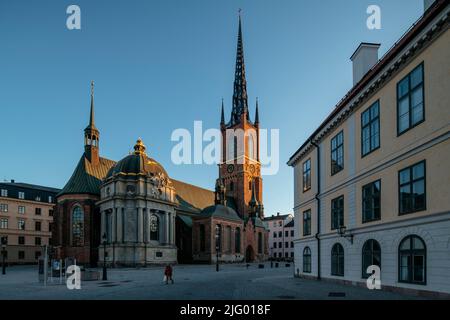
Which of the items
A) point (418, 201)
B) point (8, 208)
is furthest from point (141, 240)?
point (418, 201)

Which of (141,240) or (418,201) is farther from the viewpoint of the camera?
(141,240)

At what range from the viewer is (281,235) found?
388 feet

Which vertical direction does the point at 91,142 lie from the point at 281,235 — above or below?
above

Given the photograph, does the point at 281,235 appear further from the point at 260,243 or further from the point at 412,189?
the point at 412,189

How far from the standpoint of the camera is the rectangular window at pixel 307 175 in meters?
30.0

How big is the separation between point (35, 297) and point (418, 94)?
1877 centimetres

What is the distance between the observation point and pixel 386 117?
1833 cm

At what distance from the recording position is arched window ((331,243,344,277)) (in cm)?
2294

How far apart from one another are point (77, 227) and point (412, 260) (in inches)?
2240

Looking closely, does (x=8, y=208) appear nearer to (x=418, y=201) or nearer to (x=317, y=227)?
(x=317, y=227)

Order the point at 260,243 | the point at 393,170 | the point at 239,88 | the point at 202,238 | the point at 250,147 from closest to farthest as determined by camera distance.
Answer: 1. the point at 393,170
2. the point at 202,238
3. the point at 260,243
4. the point at 250,147
5. the point at 239,88

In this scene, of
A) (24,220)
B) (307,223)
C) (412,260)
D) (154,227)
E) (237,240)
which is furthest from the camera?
(237,240)

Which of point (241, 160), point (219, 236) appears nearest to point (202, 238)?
point (219, 236)

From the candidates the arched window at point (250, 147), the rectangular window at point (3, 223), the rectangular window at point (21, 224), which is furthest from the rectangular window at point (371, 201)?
the arched window at point (250, 147)
